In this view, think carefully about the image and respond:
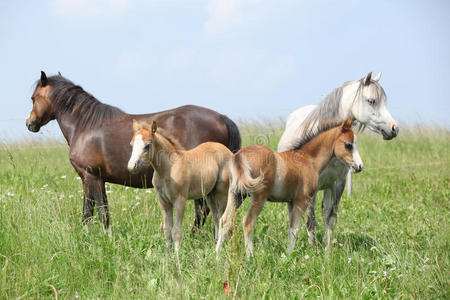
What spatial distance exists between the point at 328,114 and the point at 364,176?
6.43 meters

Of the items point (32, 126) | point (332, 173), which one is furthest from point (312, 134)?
point (32, 126)

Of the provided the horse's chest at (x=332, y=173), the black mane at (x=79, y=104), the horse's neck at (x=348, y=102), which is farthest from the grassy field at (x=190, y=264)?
the horse's neck at (x=348, y=102)

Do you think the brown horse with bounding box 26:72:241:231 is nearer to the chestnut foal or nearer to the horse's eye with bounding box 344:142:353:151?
the chestnut foal

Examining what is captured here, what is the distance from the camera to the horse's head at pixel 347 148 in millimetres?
5473

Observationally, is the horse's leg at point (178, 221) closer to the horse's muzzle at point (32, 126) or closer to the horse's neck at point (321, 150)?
the horse's neck at point (321, 150)

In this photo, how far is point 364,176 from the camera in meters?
12.2

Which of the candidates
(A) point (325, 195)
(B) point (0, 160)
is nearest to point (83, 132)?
(A) point (325, 195)

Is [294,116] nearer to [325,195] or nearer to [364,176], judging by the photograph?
→ [325,195]

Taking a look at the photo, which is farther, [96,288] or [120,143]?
[120,143]

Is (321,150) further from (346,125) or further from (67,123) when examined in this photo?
(67,123)

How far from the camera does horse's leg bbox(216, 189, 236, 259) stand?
5.02 metres

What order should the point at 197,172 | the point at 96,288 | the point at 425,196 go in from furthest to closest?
the point at 425,196 < the point at 197,172 < the point at 96,288

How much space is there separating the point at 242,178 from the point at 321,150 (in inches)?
48.3

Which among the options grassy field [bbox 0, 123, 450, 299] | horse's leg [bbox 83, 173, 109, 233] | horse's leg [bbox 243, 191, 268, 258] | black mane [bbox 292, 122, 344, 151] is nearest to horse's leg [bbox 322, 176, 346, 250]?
grassy field [bbox 0, 123, 450, 299]
